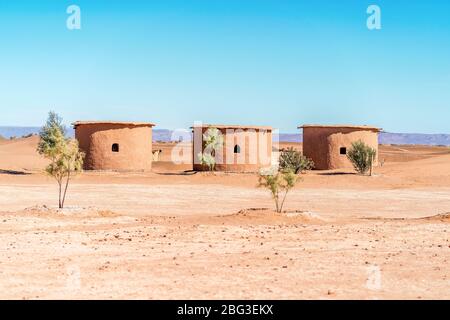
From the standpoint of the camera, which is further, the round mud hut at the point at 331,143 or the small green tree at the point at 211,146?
the round mud hut at the point at 331,143

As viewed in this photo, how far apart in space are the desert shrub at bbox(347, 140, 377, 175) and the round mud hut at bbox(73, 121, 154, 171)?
12333mm

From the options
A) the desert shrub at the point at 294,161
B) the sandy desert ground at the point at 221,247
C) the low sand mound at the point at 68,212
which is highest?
the desert shrub at the point at 294,161

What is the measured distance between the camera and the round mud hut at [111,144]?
37.8m

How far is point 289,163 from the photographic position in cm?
3641

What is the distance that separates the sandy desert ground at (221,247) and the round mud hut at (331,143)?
12.3 metres

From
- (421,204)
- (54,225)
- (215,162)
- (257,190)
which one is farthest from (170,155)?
(54,225)

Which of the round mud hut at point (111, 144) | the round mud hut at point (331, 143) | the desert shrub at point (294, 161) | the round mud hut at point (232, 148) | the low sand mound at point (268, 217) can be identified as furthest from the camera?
the round mud hut at point (331, 143)

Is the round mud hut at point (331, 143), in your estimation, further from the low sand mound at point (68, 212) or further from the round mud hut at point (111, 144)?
the low sand mound at point (68, 212)

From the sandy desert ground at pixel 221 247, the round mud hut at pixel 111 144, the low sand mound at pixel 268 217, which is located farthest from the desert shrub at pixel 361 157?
the low sand mound at pixel 268 217

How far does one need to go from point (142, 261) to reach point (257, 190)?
1766cm

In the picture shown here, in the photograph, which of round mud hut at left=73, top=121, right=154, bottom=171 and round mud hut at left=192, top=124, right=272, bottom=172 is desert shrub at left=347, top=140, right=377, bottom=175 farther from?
round mud hut at left=73, top=121, right=154, bottom=171

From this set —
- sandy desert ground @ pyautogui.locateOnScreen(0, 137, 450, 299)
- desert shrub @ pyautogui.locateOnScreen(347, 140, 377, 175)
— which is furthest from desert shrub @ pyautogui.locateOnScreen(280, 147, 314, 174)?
sandy desert ground @ pyautogui.locateOnScreen(0, 137, 450, 299)

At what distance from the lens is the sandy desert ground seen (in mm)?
9523
